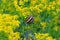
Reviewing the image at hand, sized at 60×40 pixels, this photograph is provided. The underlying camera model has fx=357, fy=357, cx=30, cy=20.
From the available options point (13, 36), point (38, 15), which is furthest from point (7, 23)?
point (38, 15)

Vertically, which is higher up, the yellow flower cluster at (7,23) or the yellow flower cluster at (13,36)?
the yellow flower cluster at (7,23)

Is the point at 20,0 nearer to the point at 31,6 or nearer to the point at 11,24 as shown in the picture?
the point at 31,6

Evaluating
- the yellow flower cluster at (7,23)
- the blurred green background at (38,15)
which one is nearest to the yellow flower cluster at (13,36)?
the yellow flower cluster at (7,23)

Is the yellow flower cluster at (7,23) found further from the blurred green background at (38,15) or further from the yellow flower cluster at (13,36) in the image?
the blurred green background at (38,15)

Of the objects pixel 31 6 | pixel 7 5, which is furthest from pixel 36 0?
pixel 7 5

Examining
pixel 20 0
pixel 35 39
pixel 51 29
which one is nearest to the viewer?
pixel 35 39

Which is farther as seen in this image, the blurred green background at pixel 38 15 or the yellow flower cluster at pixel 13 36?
the blurred green background at pixel 38 15

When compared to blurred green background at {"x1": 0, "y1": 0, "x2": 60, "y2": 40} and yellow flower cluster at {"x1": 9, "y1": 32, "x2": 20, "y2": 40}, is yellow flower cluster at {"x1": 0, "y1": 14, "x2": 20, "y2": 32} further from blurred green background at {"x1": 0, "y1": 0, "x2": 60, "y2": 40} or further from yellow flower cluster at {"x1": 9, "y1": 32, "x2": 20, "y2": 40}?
blurred green background at {"x1": 0, "y1": 0, "x2": 60, "y2": 40}

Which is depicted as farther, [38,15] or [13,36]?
[38,15]

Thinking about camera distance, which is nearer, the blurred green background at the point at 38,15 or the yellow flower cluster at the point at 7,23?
the yellow flower cluster at the point at 7,23

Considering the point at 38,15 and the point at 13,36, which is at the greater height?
the point at 38,15

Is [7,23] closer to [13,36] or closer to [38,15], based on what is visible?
[13,36]
